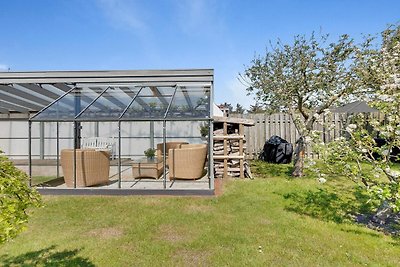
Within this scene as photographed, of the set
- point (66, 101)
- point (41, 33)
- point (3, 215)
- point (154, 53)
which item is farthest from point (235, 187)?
point (41, 33)

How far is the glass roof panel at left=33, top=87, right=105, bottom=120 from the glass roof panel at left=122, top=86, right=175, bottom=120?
1347mm

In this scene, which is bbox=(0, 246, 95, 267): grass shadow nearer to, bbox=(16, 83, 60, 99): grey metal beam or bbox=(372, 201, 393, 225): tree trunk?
bbox=(372, 201, 393, 225): tree trunk

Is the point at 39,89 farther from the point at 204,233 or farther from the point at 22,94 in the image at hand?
the point at 204,233

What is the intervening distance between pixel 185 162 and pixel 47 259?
14.4ft

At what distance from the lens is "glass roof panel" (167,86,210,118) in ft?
23.1

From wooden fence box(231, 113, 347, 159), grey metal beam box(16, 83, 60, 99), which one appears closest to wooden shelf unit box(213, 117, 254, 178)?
wooden fence box(231, 113, 347, 159)

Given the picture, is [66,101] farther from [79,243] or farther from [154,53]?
[154,53]

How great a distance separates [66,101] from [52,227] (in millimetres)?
3994

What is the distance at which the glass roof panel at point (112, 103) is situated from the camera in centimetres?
691

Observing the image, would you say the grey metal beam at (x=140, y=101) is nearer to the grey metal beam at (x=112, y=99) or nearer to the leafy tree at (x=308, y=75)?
the grey metal beam at (x=112, y=99)

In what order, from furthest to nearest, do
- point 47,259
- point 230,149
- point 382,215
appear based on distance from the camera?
point 230,149
point 382,215
point 47,259

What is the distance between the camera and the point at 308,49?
759 cm

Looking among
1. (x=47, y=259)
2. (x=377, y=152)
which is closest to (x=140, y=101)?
(x=47, y=259)

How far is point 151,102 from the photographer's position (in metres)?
8.23
